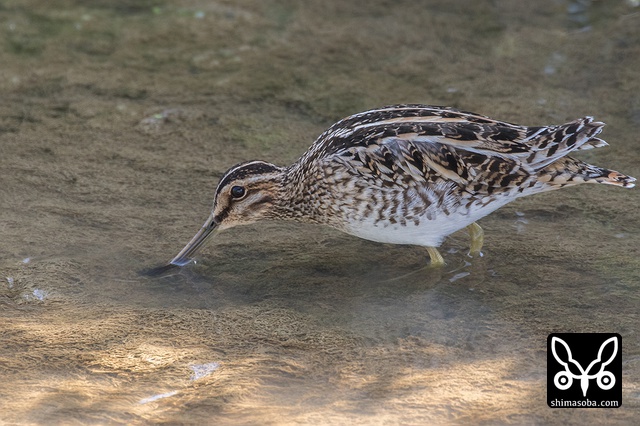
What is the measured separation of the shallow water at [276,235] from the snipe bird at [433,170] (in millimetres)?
613

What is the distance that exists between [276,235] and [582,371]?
3087mm

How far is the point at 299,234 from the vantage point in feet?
26.8

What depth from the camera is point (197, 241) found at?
7.47 metres

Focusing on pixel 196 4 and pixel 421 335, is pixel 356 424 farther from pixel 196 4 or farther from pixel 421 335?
pixel 196 4

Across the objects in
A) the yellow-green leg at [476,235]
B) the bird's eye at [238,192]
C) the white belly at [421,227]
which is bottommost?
the yellow-green leg at [476,235]

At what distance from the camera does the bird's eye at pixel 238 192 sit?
7387mm

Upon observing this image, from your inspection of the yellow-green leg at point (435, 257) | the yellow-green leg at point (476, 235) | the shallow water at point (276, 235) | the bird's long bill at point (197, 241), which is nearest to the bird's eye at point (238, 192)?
the bird's long bill at point (197, 241)

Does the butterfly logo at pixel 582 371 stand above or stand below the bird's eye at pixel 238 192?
below

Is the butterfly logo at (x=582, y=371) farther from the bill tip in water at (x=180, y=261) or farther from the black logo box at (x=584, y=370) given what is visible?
the bill tip in water at (x=180, y=261)

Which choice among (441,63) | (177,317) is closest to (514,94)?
(441,63)

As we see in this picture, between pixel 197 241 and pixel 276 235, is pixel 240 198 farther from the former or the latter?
pixel 276 235

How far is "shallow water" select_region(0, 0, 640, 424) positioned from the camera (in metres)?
5.93

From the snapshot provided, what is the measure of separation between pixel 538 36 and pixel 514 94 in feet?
4.94

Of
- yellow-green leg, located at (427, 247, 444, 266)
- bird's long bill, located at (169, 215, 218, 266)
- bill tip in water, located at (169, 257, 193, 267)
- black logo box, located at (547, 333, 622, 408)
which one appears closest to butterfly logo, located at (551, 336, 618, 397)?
black logo box, located at (547, 333, 622, 408)
